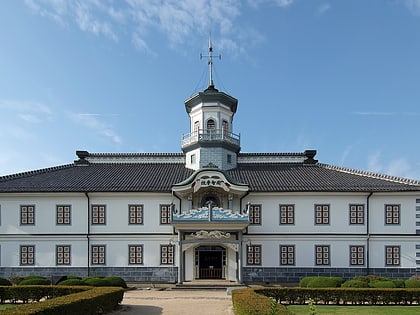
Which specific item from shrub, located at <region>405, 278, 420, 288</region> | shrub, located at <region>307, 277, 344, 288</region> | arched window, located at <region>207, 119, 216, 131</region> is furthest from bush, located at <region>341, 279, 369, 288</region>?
arched window, located at <region>207, 119, 216, 131</region>

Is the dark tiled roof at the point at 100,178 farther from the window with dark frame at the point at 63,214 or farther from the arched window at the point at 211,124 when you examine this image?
the arched window at the point at 211,124

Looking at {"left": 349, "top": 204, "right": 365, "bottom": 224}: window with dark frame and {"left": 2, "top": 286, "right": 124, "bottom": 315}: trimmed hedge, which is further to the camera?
{"left": 349, "top": 204, "right": 365, "bottom": 224}: window with dark frame

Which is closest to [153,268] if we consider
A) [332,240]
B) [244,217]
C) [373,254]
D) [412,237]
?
[244,217]

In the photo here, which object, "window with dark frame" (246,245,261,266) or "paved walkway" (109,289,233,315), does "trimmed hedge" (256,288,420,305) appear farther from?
"window with dark frame" (246,245,261,266)

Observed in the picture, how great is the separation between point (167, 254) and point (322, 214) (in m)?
10.6

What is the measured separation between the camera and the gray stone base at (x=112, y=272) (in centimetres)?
2930

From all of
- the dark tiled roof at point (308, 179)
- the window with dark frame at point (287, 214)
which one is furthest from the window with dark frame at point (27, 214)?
the window with dark frame at point (287, 214)

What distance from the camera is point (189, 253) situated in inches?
1160

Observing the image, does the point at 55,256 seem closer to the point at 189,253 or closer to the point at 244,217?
the point at 189,253

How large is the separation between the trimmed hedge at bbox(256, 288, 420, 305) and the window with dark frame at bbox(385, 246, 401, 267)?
8887mm

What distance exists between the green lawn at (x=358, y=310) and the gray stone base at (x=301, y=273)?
959 cm

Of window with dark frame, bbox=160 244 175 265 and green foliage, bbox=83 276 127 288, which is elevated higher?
window with dark frame, bbox=160 244 175 265

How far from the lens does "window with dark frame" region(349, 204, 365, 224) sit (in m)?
29.6

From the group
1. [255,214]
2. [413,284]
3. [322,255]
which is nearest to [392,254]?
[322,255]
